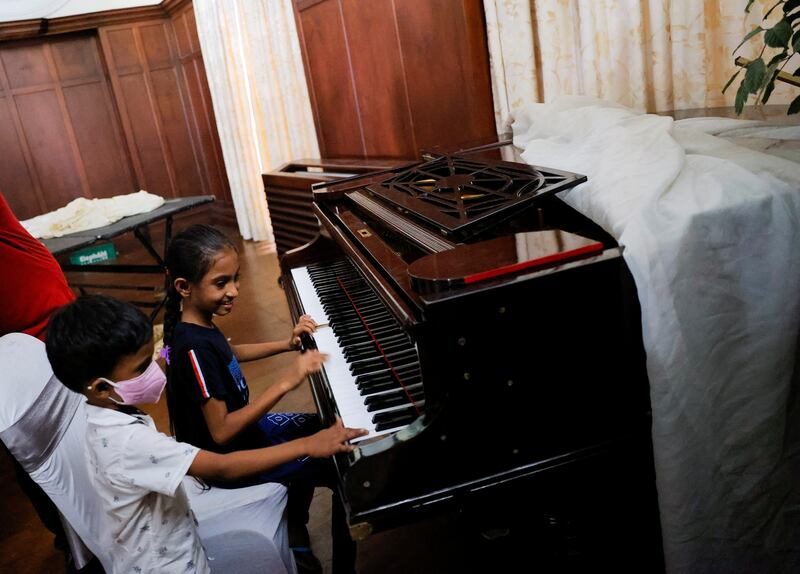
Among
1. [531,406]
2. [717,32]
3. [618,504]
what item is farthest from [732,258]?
[717,32]

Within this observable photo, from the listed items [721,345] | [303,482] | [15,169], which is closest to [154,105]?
[15,169]

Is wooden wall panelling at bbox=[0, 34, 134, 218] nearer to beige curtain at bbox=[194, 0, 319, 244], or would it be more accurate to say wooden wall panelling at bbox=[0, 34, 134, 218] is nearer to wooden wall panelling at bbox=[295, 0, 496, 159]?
beige curtain at bbox=[194, 0, 319, 244]

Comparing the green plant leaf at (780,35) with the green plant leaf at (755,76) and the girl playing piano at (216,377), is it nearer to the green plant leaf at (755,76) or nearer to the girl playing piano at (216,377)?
the green plant leaf at (755,76)

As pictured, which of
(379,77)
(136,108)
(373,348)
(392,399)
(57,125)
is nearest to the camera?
(392,399)

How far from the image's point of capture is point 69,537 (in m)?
1.84

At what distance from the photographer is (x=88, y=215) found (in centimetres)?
545

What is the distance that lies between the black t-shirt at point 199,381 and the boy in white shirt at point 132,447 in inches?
7.3

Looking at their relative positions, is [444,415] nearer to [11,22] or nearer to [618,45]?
[618,45]

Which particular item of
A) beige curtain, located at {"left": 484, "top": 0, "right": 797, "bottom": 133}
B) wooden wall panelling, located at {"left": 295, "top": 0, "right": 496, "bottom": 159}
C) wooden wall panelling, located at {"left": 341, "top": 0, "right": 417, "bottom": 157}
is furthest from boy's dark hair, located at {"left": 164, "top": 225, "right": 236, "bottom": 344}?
wooden wall panelling, located at {"left": 341, "top": 0, "right": 417, "bottom": 157}

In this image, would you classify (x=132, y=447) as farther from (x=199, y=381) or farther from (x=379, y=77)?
(x=379, y=77)

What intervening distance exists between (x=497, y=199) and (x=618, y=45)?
178 centimetres

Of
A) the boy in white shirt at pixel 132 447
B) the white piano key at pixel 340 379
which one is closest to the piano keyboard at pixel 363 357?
the white piano key at pixel 340 379

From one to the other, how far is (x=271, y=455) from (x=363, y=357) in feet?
1.11

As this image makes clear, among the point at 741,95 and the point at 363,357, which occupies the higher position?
the point at 741,95
